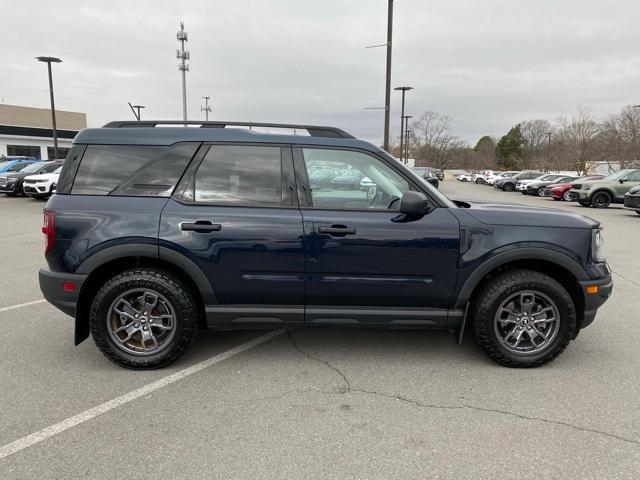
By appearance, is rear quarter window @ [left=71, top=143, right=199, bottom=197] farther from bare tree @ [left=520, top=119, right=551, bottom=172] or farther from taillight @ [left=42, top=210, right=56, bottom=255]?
bare tree @ [left=520, top=119, right=551, bottom=172]

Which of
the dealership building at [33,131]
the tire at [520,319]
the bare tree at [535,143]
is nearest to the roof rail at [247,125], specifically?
the tire at [520,319]

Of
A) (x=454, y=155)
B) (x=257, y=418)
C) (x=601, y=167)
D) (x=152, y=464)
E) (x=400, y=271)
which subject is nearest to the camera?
(x=152, y=464)

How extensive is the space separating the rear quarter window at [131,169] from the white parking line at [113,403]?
4.60 feet

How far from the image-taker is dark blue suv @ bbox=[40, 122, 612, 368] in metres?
3.33

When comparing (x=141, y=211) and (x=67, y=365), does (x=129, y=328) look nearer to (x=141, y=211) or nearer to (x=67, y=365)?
(x=67, y=365)

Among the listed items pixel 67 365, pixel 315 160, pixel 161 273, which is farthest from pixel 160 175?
pixel 67 365

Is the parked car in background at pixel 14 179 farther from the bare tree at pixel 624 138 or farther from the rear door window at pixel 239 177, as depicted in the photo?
the bare tree at pixel 624 138

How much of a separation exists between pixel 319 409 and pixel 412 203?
1.58m

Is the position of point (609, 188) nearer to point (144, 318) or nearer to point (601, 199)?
point (601, 199)

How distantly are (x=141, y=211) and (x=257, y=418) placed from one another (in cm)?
174

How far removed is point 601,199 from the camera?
18344 millimetres

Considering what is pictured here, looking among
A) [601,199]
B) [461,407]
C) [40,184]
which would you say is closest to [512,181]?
[601,199]

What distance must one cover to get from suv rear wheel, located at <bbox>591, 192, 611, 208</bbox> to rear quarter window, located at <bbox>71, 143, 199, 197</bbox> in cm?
1945

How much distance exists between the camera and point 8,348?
12.6 ft
